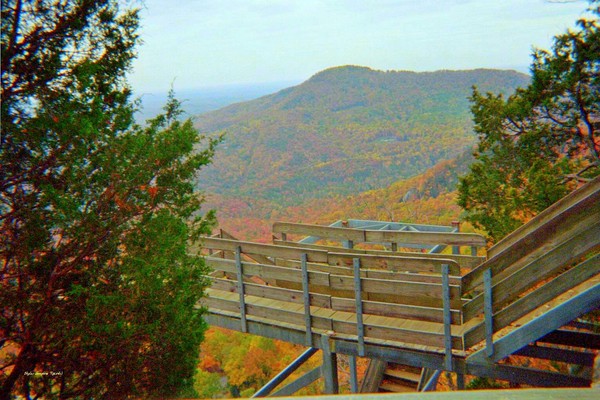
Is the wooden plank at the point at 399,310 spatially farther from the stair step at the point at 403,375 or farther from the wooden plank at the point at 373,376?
the stair step at the point at 403,375

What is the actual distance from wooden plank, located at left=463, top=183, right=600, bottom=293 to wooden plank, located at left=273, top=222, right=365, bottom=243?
2393 mm

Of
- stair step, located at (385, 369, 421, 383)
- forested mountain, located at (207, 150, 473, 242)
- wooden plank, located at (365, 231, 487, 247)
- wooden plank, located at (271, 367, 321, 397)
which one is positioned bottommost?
forested mountain, located at (207, 150, 473, 242)

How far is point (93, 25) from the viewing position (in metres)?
4.57

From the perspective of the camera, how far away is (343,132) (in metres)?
98.4

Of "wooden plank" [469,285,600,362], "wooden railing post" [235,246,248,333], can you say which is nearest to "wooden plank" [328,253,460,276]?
"wooden plank" [469,285,600,362]

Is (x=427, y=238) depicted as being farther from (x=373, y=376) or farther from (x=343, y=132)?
(x=343, y=132)

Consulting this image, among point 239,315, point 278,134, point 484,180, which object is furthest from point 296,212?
point 239,315

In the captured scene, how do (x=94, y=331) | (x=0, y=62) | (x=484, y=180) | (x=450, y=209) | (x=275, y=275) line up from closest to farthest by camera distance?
(x=0, y=62), (x=94, y=331), (x=275, y=275), (x=484, y=180), (x=450, y=209)

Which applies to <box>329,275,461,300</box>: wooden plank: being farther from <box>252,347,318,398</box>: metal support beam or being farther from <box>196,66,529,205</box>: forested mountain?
<box>196,66,529,205</box>: forested mountain

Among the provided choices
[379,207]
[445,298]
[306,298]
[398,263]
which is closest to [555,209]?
[445,298]

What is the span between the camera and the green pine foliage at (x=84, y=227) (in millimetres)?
3934

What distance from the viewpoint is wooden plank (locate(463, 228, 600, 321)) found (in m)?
3.86

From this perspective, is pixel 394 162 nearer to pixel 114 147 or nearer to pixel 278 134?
pixel 278 134

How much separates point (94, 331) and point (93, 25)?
9.41ft
